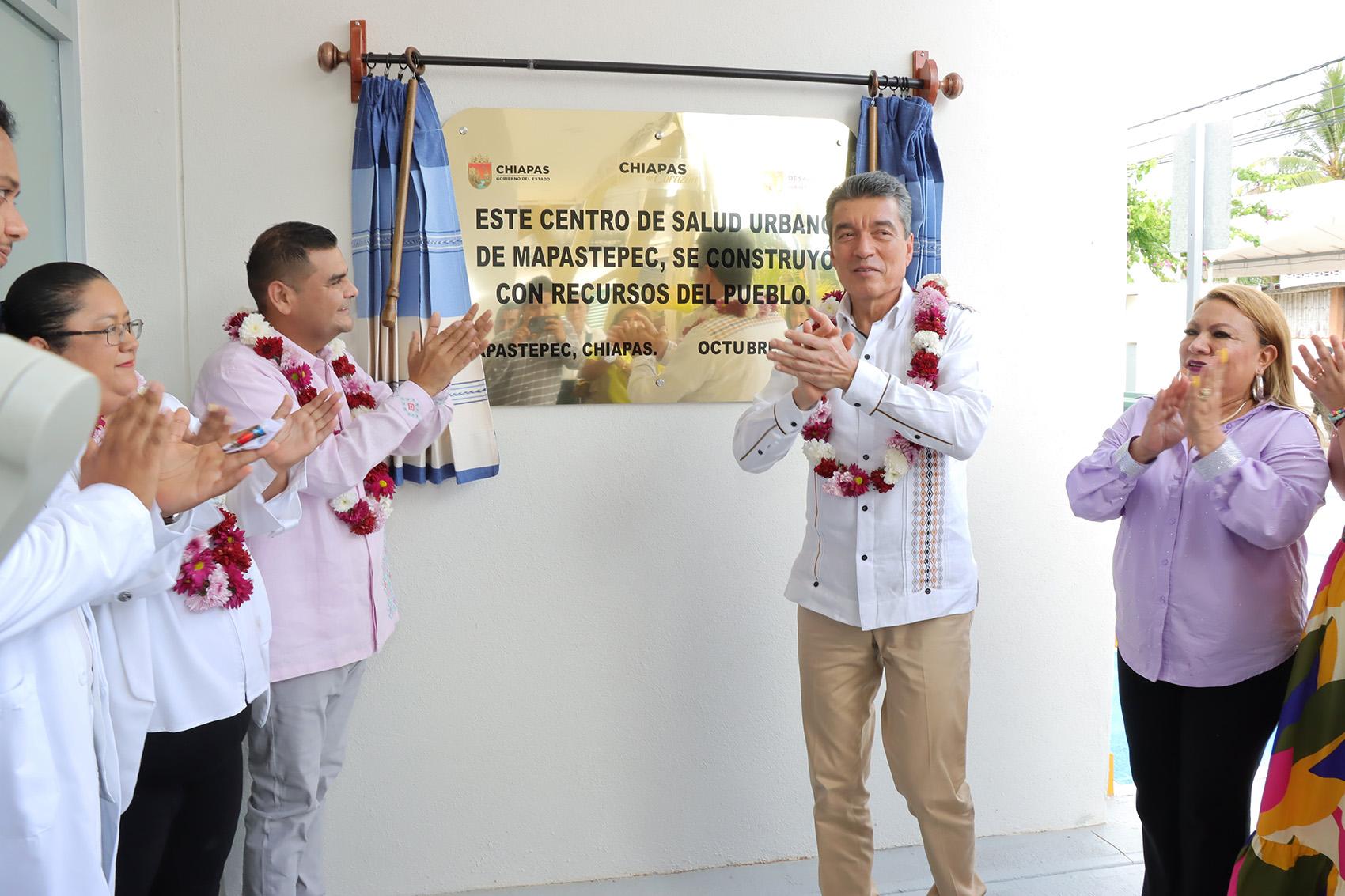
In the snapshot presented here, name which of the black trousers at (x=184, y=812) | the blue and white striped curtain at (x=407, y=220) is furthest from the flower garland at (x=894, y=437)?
the black trousers at (x=184, y=812)

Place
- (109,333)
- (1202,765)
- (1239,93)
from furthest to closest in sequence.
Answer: (1239,93), (1202,765), (109,333)

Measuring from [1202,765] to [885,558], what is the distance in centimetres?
79

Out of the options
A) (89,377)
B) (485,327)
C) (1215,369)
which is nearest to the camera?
(89,377)

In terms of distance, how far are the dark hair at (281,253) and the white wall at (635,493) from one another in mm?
390

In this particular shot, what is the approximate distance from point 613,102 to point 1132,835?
2801mm

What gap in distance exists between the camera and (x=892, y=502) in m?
2.35

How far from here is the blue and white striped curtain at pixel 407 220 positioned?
2.61 m

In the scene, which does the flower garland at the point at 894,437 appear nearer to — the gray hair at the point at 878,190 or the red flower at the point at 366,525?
the gray hair at the point at 878,190

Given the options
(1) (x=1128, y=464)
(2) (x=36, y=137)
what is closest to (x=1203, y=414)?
(1) (x=1128, y=464)

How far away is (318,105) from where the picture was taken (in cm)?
265

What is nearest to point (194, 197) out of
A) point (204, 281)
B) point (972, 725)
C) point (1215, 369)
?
point (204, 281)

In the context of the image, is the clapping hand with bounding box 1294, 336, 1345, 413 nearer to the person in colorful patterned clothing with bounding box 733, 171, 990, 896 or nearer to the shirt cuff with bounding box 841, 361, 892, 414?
the person in colorful patterned clothing with bounding box 733, 171, 990, 896

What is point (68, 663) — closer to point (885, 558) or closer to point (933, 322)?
point (885, 558)

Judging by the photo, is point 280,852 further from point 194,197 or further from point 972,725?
point 972,725
